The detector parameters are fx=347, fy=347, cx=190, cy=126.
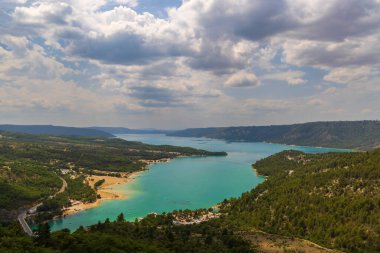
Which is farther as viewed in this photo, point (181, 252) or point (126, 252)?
point (181, 252)

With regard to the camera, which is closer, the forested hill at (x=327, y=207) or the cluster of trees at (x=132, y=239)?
the cluster of trees at (x=132, y=239)

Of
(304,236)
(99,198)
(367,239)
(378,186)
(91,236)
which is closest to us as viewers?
(91,236)

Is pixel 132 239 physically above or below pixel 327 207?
below

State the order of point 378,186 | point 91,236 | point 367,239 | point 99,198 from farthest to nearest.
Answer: point 99,198, point 378,186, point 367,239, point 91,236

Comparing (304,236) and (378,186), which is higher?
(378,186)

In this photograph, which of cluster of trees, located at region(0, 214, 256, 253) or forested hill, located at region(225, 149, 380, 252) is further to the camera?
forested hill, located at region(225, 149, 380, 252)

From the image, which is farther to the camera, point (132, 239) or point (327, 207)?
point (327, 207)

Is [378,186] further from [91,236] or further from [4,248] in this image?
[4,248]

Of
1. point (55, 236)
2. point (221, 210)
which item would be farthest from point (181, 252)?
point (221, 210)
